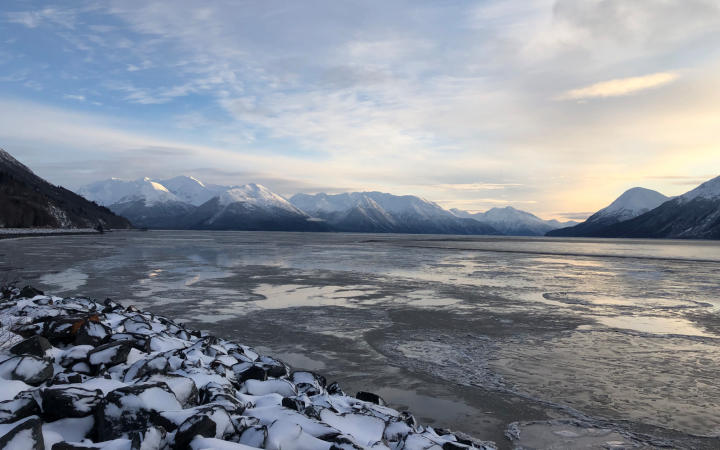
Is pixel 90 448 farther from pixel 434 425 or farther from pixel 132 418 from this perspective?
pixel 434 425

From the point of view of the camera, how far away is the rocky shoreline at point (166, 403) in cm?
505

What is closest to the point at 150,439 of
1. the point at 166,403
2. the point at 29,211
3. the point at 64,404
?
the point at 166,403

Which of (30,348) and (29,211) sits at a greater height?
(29,211)

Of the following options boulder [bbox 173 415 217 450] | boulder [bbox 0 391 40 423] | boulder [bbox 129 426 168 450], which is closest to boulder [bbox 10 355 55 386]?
boulder [bbox 0 391 40 423]

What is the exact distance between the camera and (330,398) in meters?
7.18

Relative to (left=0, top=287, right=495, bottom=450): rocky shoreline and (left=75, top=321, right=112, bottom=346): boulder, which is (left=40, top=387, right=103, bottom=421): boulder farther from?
(left=75, top=321, right=112, bottom=346): boulder

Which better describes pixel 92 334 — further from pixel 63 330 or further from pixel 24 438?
pixel 24 438

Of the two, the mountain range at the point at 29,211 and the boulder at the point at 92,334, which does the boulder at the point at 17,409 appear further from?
the mountain range at the point at 29,211

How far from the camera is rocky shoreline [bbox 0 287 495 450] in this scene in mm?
5047

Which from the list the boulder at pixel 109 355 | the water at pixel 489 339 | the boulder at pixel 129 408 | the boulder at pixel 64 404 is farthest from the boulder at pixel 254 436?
the boulder at pixel 109 355

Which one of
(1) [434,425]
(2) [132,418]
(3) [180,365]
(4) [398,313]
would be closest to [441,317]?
(4) [398,313]

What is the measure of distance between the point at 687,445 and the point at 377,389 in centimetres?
522

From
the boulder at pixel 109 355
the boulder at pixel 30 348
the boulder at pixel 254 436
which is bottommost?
the boulder at pixel 254 436

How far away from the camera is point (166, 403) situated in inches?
223
